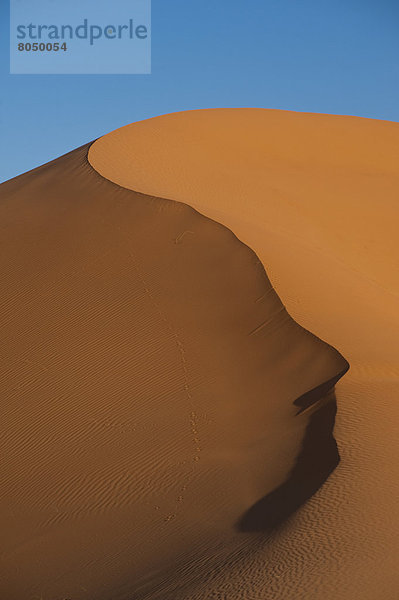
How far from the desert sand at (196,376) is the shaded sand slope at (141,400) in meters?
0.03

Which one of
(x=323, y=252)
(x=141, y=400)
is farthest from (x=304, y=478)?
(x=323, y=252)

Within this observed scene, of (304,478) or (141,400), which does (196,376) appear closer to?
(141,400)

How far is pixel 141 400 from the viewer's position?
10289 millimetres

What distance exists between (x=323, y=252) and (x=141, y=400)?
6.99 metres

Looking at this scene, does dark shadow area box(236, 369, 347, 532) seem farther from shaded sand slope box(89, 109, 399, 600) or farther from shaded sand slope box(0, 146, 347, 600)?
shaded sand slope box(89, 109, 399, 600)

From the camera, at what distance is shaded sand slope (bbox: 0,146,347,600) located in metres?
6.73

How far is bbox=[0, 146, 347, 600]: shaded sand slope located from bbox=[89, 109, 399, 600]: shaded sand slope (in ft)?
1.22

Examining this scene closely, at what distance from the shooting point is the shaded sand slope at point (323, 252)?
207 inches

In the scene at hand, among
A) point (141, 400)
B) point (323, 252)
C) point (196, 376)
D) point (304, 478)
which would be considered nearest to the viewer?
point (304, 478)

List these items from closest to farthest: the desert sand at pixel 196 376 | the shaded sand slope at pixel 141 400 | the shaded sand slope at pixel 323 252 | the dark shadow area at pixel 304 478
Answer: the shaded sand slope at pixel 323 252 → the desert sand at pixel 196 376 → the dark shadow area at pixel 304 478 → the shaded sand slope at pixel 141 400

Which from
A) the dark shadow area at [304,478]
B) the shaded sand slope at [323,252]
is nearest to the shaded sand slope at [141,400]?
the dark shadow area at [304,478]

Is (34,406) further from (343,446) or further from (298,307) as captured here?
(343,446)

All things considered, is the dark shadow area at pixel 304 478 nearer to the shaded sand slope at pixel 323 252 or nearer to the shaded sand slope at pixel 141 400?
the shaded sand slope at pixel 141 400

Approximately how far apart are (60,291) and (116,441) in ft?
16.3
